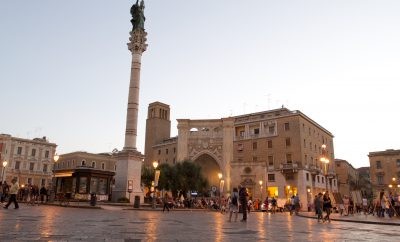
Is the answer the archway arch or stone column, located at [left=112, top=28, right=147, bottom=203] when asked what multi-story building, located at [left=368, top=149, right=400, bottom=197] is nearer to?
the archway arch

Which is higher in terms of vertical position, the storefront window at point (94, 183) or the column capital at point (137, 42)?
the column capital at point (137, 42)

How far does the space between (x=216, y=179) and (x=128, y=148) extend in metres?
34.1

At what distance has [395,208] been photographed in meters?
23.5

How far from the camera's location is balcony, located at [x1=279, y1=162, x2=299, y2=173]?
5184 cm

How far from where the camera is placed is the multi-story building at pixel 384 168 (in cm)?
7138

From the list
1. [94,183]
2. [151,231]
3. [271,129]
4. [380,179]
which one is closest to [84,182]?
[94,183]

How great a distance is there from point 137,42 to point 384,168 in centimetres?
6175

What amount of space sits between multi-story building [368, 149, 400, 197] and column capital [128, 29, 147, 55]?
195 ft

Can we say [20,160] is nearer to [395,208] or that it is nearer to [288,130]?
Answer: [288,130]

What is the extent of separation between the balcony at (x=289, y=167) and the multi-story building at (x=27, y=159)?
40890mm

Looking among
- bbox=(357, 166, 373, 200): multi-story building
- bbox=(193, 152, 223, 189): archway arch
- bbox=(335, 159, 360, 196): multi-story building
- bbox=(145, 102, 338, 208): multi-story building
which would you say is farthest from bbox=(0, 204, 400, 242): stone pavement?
bbox=(357, 166, 373, 200): multi-story building

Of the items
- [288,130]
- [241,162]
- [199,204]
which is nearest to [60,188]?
[199,204]

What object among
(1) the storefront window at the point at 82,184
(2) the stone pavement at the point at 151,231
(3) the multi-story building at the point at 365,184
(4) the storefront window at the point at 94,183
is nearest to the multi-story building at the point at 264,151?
(4) the storefront window at the point at 94,183

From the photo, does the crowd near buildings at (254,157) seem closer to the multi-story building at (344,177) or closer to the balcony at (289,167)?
the balcony at (289,167)
